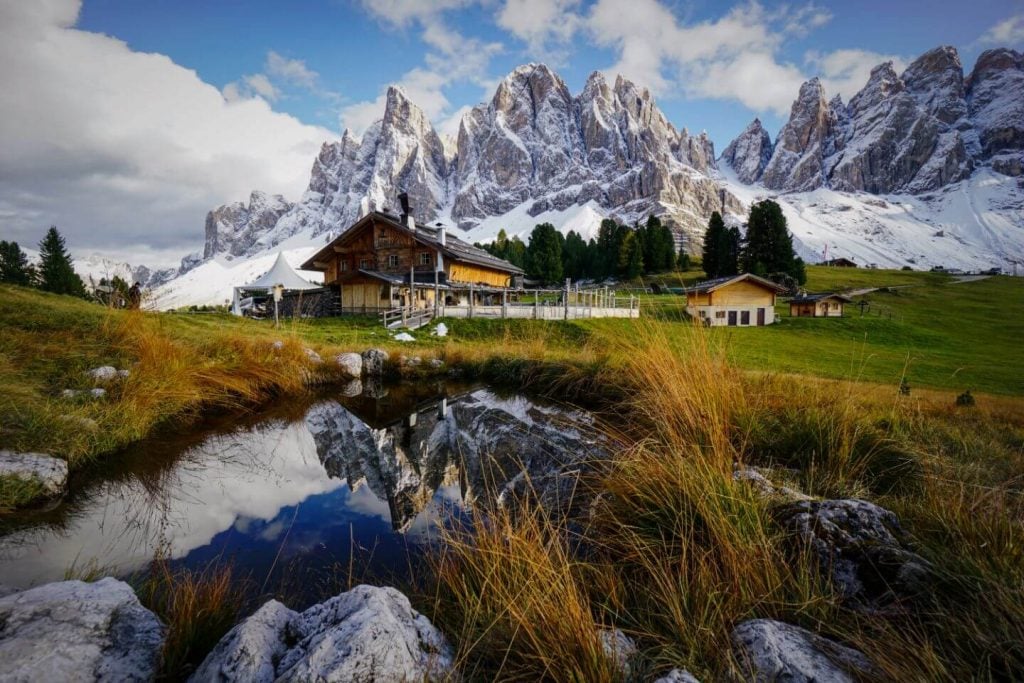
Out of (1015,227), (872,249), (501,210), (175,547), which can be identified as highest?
(501,210)

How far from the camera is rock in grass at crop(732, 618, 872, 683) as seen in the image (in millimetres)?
1532

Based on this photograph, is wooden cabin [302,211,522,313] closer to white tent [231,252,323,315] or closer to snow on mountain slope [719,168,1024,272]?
white tent [231,252,323,315]

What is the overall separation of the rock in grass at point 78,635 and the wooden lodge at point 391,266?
72.1 ft

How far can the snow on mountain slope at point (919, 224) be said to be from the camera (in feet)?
393

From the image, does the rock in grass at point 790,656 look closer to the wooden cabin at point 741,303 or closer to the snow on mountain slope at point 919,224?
the wooden cabin at point 741,303

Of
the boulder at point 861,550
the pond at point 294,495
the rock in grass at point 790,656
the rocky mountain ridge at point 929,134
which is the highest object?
the rocky mountain ridge at point 929,134

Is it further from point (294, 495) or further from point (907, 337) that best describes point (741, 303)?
point (294, 495)

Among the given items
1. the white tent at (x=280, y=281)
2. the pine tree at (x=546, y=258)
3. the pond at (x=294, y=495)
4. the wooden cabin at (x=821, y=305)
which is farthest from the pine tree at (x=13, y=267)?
the wooden cabin at (x=821, y=305)

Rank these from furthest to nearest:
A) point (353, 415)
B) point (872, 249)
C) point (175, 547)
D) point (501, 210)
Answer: point (501, 210), point (872, 249), point (353, 415), point (175, 547)

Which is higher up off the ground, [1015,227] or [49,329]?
[1015,227]

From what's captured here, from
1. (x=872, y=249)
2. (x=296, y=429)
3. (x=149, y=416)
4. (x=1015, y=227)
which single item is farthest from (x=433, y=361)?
(x=1015, y=227)

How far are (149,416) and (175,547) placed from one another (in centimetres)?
352

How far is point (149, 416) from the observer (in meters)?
5.83

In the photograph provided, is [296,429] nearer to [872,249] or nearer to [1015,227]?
[872,249]
